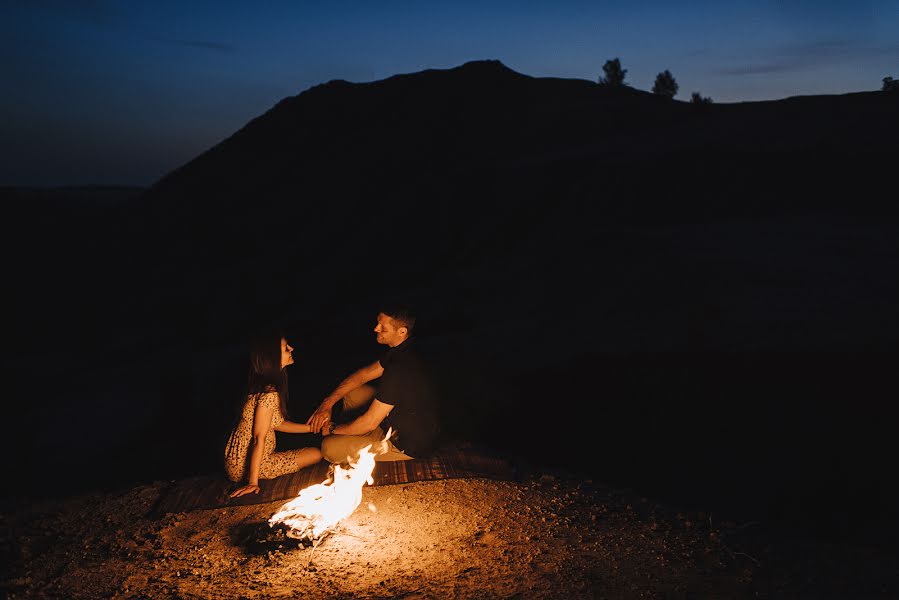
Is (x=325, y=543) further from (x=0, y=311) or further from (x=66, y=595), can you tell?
(x=0, y=311)

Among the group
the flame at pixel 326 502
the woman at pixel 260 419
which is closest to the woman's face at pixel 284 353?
the woman at pixel 260 419

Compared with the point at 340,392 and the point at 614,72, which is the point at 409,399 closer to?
the point at 340,392

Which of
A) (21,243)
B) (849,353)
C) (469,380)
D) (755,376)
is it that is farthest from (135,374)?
(21,243)

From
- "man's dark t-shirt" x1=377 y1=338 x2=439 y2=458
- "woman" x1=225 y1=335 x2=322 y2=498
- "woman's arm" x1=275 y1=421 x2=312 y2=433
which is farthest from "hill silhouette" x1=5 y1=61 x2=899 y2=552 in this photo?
"woman" x1=225 y1=335 x2=322 y2=498

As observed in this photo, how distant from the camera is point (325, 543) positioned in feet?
14.0

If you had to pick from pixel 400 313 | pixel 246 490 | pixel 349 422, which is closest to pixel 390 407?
pixel 349 422

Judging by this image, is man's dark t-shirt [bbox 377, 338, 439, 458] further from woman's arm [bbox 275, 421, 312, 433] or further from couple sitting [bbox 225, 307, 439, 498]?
woman's arm [bbox 275, 421, 312, 433]

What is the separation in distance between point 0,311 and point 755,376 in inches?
1054

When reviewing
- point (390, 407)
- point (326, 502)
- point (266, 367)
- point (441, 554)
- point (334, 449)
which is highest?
point (266, 367)

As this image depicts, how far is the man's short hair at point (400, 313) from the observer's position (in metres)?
4.80

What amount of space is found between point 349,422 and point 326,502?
760mm

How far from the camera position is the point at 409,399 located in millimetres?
4898

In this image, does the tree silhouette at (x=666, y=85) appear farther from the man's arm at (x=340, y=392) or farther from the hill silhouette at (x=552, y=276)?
the man's arm at (x=340, y=392)

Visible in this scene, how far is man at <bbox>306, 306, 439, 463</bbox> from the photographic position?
482 cm
